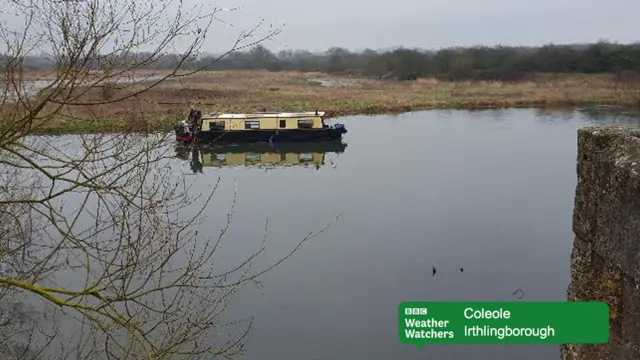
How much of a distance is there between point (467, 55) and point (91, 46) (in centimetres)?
4945

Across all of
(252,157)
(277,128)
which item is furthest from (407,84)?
(252,157)

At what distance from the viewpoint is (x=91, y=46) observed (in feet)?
10.3

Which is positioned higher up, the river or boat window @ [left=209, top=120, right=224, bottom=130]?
boat window @ [left=209, top=120, right=224, bottom=130]

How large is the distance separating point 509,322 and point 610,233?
76 centimetres

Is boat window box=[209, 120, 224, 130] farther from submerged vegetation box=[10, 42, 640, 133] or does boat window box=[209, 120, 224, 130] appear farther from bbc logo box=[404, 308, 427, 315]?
bbc logo box=[404, 308, 427, 315]

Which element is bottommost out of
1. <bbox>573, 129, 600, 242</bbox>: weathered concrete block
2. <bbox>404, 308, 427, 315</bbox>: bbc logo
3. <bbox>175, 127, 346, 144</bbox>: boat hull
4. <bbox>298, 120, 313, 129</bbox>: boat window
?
<bbox>175, 127, 346, 144</bbox>: boat hull

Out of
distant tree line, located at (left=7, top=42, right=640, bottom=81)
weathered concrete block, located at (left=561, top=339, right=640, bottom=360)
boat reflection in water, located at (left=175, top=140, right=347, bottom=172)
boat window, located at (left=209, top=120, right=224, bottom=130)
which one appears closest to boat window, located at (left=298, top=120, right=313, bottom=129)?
boat reflection in water, located at (left=175, top=140, right=347, bottom=172)

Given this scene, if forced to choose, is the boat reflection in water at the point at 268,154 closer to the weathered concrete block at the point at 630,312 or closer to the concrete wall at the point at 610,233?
the concrete wall at the point at 610,233

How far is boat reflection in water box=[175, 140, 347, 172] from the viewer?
19016 mm

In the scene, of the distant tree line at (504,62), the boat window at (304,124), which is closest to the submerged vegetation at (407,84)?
the distant tree line at (504,62)

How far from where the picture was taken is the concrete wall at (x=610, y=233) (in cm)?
167

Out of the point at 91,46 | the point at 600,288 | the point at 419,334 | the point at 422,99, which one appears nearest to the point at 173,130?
the point at 91,46

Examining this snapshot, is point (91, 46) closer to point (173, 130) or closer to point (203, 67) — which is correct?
point (203, 67)

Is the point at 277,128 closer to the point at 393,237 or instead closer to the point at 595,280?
the point at 393,237
